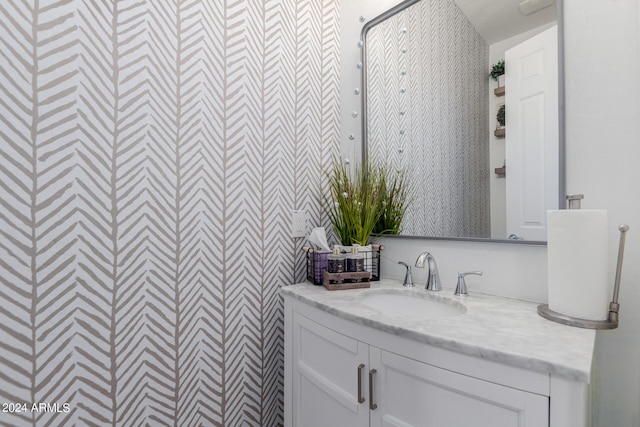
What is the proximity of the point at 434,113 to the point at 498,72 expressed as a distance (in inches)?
10.2

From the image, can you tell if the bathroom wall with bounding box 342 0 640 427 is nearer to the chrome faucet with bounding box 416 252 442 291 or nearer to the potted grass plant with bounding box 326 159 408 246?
the chrome faucet with bounding box 416 252 442 291

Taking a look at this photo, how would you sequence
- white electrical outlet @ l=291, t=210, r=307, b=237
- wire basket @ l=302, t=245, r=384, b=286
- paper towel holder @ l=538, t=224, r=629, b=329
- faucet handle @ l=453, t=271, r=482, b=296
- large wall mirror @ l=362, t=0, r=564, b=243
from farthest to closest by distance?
white electrical outlet @ l=291, t=210, r=307, b=237
wire basket @ l=302, t=245, r=384, b=286
faucet handle @ l=453, t=271, r=482, b=296
large wall mirror @ l=362, t=0, r=564, b=243
paper towel holder @ l=538, t=224, r=629, b=329

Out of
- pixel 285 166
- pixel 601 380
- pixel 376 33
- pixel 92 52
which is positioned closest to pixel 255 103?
pixel 285 166

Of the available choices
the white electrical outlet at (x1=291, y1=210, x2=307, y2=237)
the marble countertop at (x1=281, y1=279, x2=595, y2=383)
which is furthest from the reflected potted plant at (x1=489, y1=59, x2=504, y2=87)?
the white electrical outlet at (x1=291, y1=210, x2=307, y2=237)

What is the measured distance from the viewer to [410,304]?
3.97 feet

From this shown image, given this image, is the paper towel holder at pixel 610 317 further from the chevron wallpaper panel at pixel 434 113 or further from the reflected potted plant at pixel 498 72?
the reflected potted plant at pixel 498 72

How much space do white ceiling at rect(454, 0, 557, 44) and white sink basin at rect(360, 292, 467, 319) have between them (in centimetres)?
91

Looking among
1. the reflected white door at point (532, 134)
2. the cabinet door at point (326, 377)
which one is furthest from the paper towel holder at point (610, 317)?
the cabinet door at point (326, 377)

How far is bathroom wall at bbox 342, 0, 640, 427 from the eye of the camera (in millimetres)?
860

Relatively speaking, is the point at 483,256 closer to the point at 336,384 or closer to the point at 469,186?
the point at 469,186

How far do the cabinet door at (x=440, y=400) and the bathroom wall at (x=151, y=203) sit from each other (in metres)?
0.64

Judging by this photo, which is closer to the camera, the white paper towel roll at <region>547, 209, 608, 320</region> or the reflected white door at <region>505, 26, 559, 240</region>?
the white paper towel roll at <region>547, 209, 608, 320</region>

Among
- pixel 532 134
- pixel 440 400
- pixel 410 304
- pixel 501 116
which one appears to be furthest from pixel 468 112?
pixel 440 400

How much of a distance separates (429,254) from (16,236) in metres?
1.27
